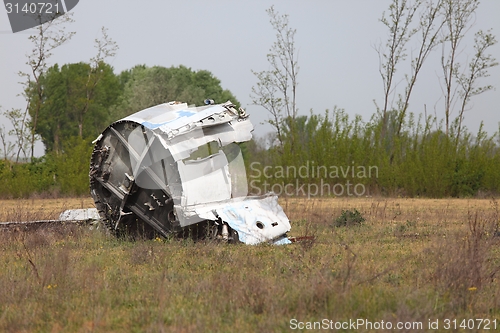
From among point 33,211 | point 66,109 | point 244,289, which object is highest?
point 66,109

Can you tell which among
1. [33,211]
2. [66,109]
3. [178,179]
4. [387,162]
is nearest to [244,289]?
[178,179]

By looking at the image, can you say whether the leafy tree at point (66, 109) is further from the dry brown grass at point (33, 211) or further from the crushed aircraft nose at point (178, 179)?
the crushed aircraft nose at point (178, 179)

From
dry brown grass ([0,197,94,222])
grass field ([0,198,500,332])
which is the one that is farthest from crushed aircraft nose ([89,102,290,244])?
dry brown grass ([0,197,94,222])

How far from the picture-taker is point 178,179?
10344mm

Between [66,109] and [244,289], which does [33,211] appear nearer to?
[244,289]

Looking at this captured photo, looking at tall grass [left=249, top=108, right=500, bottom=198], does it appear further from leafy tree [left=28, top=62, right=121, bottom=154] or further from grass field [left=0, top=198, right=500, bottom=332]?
leafy tree [left=28, top=62, right=121, bottom=154]

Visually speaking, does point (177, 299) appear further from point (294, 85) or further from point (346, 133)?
point (294, 85)

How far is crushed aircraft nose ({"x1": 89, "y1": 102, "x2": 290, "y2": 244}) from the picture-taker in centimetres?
1032

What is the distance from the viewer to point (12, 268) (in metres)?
8.34

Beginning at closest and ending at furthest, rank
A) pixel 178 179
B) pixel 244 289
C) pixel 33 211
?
1. pixel 244 289
2. pixel 178 179
3. pixel 33 211

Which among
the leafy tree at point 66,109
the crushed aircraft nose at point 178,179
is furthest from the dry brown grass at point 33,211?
the leafy tree at point 66,109

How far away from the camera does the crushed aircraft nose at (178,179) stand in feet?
33.9

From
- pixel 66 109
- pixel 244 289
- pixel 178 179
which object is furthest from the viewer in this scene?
pixel 66 109

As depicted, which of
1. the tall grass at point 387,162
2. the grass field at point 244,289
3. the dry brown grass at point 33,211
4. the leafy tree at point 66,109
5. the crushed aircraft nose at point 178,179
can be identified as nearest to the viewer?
the grass field at point 244,289
